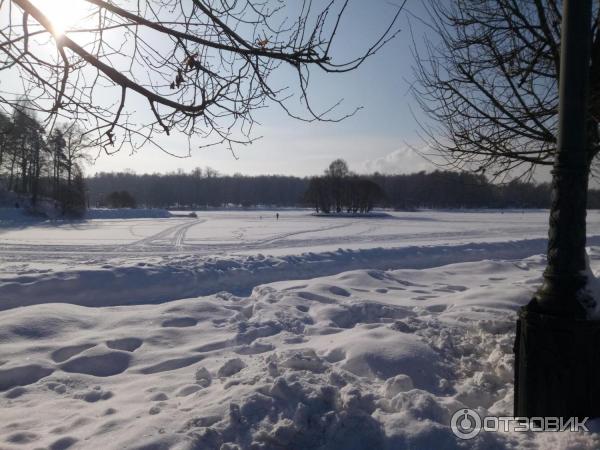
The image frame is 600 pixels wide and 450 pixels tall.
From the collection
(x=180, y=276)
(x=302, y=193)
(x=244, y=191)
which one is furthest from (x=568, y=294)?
(x=244, y=191)

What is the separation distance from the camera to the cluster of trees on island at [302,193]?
71250 mm

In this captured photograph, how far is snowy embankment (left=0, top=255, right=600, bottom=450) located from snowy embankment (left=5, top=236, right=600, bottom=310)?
2.58m

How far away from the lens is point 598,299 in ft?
8.80

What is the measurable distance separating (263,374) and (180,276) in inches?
285

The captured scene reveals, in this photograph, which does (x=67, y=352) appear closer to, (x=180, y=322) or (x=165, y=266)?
(x=180, y=322)

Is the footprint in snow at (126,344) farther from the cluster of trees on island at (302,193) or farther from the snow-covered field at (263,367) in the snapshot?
the cluster of trees on island at (302,193)

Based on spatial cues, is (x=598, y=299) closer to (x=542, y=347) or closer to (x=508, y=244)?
(x=542, y=347)

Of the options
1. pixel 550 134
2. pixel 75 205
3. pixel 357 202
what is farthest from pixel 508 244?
pixel 357 202

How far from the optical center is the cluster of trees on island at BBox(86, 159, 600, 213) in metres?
71.2

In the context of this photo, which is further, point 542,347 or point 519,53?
point 519,53

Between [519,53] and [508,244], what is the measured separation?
1463 cm

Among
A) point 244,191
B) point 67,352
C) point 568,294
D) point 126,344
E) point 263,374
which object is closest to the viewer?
point 568,294

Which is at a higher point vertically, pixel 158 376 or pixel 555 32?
pixel 555 32

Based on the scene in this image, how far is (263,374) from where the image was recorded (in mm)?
3457
